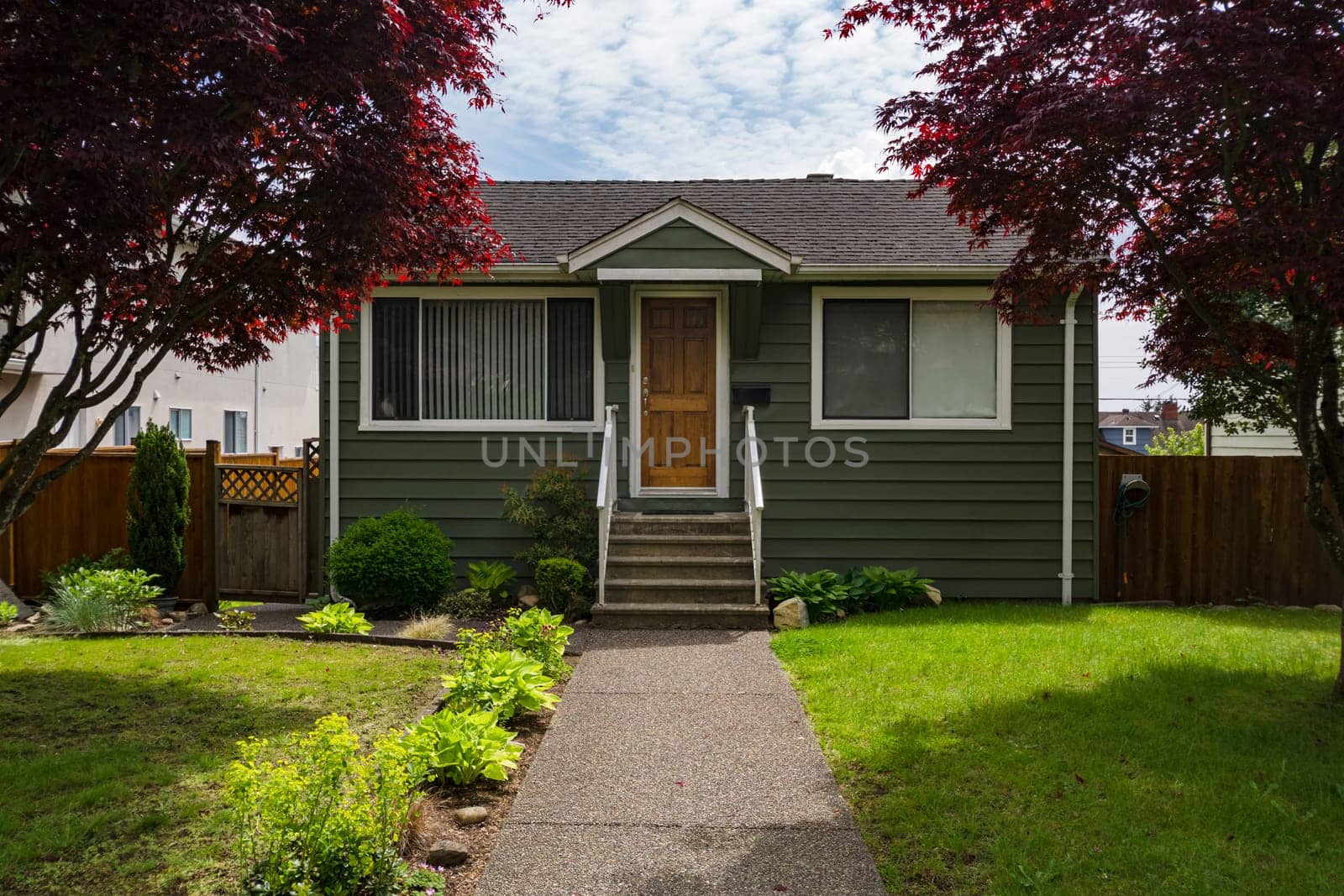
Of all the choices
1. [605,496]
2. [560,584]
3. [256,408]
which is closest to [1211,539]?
[605,496]

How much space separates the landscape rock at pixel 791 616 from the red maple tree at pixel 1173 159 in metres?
A: 3.17

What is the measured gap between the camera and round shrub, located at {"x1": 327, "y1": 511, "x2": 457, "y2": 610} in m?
8.31

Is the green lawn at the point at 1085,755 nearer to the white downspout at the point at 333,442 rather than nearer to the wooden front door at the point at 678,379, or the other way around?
the wooden front door at the point at 678,379

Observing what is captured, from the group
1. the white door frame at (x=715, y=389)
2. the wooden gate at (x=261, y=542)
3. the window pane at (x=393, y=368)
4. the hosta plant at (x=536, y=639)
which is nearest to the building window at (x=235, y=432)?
the wooden gate at (x=261, y=542)

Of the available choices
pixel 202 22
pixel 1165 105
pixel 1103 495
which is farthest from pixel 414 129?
pixel 1103 495

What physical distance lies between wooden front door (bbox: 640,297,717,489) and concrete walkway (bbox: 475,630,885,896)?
3.67 m

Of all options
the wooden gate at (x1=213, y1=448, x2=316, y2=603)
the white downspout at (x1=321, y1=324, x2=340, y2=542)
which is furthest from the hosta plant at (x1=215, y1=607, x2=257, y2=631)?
the wooden gate at (x1=213, y1=448, x2=316, y2=603)

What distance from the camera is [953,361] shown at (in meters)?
9.52

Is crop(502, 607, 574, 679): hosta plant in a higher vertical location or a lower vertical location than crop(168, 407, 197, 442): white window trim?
lower

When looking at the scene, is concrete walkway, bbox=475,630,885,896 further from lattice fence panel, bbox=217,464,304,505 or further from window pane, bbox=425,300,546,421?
lattice fence panel, bbox=217,464,304,505

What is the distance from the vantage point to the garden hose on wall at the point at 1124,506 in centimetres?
959

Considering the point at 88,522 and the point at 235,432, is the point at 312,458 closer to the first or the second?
the point at 88,522

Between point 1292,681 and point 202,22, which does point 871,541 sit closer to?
point 1292,681

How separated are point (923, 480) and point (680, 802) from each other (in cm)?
607
